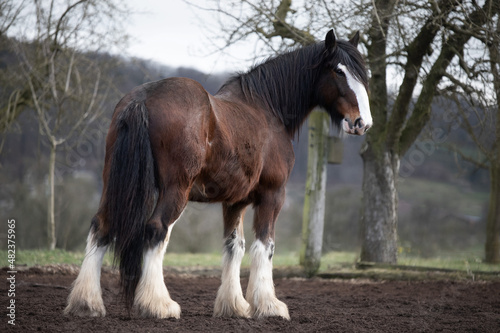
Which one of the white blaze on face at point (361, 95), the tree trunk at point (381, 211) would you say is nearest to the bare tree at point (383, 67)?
the tree trunk at point (381, 211)

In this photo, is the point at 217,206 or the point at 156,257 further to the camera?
the point at 217,206

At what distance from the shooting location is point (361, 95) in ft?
14.8

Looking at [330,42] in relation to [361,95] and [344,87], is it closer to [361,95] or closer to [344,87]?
[344,87]

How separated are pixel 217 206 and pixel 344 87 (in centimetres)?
893

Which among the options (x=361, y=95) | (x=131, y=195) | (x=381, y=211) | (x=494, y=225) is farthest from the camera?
(x=494, y=225)

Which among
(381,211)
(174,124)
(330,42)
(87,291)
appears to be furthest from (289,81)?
(381,211)

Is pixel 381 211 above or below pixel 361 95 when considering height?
below

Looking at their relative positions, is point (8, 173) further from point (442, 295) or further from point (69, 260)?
point (442, 295)

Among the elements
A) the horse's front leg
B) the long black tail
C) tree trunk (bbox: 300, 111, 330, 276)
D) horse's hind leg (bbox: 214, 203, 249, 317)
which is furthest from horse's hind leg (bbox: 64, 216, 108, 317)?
tree trunk (bbox: 300, 111, 330, 276)

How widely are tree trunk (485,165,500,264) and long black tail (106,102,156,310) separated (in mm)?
9817

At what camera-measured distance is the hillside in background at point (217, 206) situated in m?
13.5

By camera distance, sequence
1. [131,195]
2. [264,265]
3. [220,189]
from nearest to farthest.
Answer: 1. [131,195]
2. [220,189]
3. [264,265]

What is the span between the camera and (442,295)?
5.92 metres

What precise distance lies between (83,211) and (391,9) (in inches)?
426
